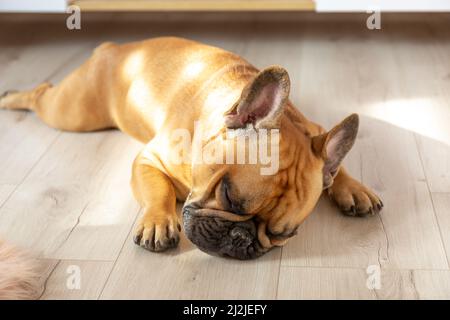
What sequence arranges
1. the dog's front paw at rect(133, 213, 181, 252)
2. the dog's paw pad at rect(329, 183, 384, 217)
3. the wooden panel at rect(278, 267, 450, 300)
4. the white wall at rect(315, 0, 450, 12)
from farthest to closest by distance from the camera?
1. the white wall at rect(315, 0, 450, 12)
2. the dog's paw pad at rect(329, 183, 384, 217)
3. the dog's front paw at rect(133, 213, 181, 252)
4. the wooden panel at rect(278, 267, 450, 300)

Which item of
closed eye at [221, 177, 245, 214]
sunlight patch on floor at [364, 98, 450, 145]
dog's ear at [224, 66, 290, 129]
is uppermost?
dog's ear at [224, 66, 290, 129]

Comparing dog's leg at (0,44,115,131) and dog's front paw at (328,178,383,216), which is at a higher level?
dog's leg at (0,44,115,131)

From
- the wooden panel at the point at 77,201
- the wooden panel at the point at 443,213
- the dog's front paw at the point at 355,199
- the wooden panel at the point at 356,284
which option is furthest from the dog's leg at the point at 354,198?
the wooden panel at the point at 77,201

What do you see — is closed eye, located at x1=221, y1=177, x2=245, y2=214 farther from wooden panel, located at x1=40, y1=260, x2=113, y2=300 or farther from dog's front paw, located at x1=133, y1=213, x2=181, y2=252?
→ wooden panel, located at x1=40, y1=260, x2=113, y2=300

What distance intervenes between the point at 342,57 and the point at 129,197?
61.6 inches

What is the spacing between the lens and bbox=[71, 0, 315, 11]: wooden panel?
3.41m

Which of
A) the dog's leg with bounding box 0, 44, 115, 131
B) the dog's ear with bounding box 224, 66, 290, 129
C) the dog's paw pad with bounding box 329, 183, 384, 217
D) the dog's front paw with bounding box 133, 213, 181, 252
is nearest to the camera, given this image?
the dog's ear with bounding box 224, 66, 290, 129

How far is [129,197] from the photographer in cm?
236

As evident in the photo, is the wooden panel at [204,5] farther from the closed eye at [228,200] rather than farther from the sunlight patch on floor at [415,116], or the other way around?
the closed eye at [228,200]

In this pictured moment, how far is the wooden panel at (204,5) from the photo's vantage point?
11.2ft

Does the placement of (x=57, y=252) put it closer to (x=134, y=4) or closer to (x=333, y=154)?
(x=333, y=154)

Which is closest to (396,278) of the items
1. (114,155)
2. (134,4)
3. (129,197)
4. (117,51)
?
(129,197)

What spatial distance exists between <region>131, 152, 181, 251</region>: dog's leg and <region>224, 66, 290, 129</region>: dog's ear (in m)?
Answer: 0.37

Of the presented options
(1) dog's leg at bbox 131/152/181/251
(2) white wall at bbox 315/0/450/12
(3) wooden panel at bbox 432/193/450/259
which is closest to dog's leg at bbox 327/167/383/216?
(3) wooden panel at bbox 432/193/450/259
